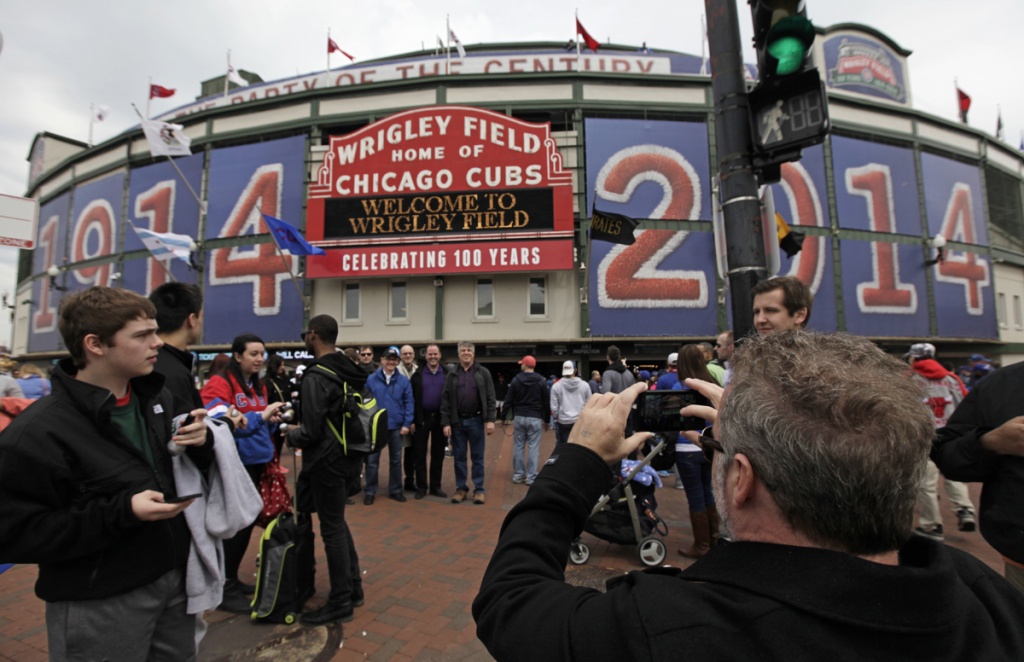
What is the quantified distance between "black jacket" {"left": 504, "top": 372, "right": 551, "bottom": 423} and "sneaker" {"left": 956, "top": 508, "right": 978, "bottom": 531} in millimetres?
4893

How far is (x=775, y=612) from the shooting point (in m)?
0.71

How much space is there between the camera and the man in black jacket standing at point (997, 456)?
181 centimetres

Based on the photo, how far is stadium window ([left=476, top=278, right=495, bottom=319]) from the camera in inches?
674

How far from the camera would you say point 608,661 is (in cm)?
77

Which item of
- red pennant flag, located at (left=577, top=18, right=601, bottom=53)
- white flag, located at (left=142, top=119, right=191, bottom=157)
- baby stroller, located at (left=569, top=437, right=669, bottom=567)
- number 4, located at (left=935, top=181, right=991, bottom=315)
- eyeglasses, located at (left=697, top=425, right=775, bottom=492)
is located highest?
red pennant flag, located at (left=577, top=18, right=601, bottom=53)

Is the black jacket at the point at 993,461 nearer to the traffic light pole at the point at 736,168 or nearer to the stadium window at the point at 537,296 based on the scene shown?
the traffic light pole at the point at 736,168

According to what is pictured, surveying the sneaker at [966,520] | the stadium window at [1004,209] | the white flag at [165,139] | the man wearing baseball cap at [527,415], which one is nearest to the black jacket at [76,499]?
the man wearing baseball cap at [527,415]

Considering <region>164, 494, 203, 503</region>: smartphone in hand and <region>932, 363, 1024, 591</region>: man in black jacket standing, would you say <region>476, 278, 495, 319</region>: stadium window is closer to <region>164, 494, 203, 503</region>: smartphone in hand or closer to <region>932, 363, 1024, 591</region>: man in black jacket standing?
<region>164, 494, 203, 503</region>: smartphone in hand

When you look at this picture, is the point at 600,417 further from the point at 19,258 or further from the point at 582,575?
the point at 19,258

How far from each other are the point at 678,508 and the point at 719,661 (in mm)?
5867

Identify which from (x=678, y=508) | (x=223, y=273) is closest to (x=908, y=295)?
(x=678, y=508)

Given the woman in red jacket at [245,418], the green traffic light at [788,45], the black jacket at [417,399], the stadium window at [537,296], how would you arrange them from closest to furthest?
the green traffic light at [788,45] < the woman in red jacket at [245,418] < the black jacket at [417,399] < the stadium window at [537,296]

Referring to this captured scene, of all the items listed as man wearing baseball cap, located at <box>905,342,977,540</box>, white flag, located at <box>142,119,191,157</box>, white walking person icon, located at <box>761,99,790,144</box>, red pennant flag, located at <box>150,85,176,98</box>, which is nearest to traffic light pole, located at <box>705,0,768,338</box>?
white walking person icon, located at <box>761,99,790,144</box>

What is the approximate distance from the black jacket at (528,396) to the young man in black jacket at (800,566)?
614cm
